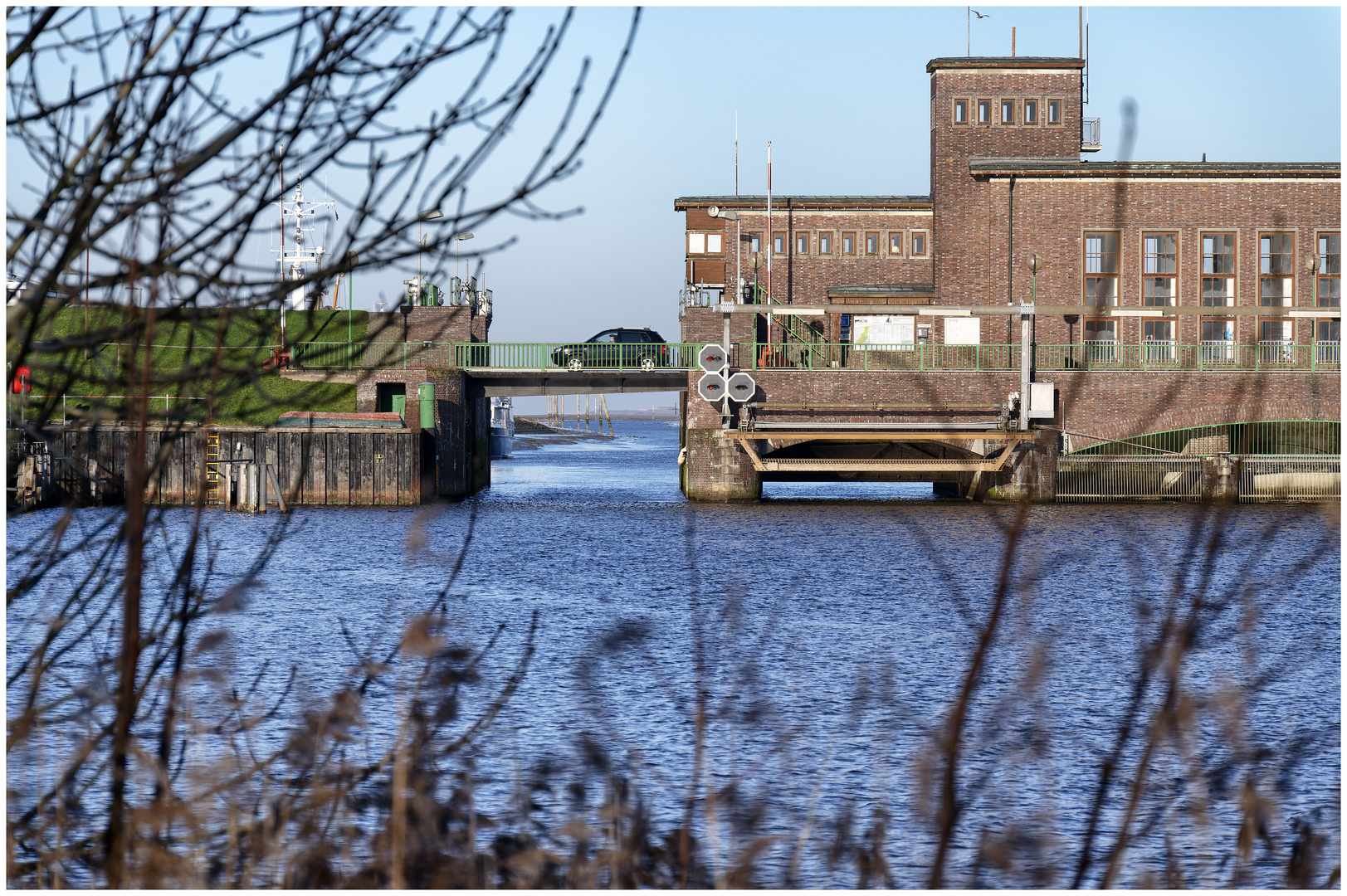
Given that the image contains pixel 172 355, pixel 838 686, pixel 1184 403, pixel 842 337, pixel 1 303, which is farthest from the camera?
pixel 842 337

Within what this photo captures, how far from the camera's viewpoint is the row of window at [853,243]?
68.8 meters

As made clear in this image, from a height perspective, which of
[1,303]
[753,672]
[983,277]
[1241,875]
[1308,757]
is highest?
[983,277]

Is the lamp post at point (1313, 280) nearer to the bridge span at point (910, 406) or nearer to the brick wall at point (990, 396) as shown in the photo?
the bridge span at point (910, 406)

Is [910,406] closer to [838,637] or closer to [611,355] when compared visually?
[611,355]

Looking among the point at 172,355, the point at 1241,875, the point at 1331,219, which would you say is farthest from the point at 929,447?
the point at 1241,875

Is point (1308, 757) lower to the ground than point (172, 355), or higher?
lower

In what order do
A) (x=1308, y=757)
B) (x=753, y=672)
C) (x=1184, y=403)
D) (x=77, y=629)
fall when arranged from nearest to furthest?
1. (x=753, y=672)
2. (x=1308, y=757)
3. (x=77, y=629)
4. (x=1184, y=403)

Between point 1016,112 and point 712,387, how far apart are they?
23.2m

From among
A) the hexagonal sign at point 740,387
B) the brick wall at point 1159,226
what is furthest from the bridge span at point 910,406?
the brick wall at point 1159,226

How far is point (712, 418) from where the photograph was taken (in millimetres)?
47219

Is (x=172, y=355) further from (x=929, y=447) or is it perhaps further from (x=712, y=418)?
(x=929, y=447)

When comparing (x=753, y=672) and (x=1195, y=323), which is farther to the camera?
(x=1195, y=323)

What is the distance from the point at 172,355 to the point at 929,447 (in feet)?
99.9

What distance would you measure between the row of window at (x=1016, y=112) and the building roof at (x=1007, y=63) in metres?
1.45
